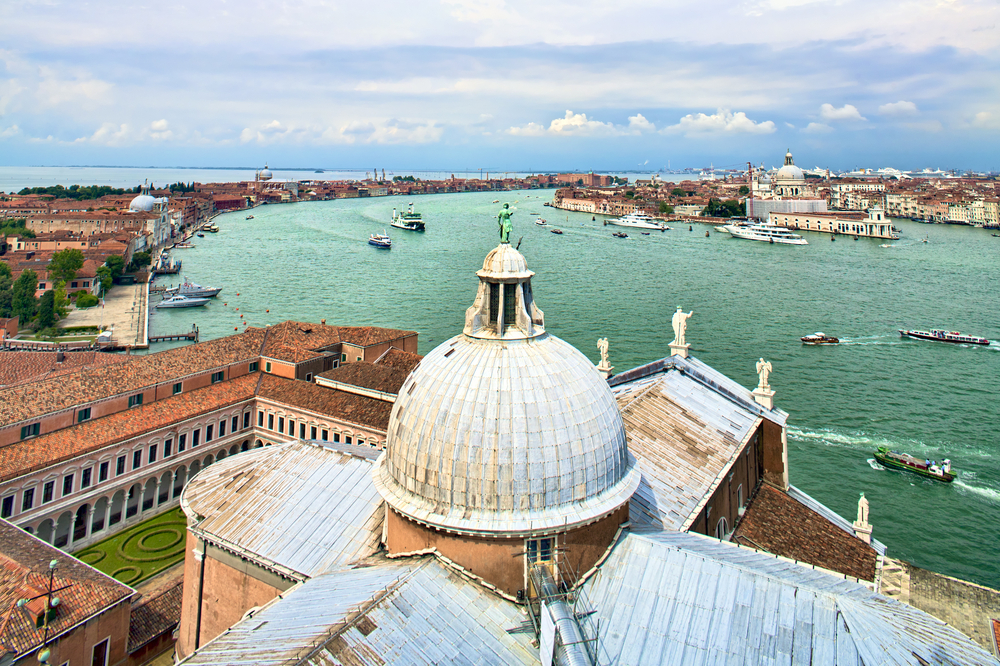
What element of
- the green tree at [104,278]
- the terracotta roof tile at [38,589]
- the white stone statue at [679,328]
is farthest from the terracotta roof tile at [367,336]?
the green tree at [104,278]

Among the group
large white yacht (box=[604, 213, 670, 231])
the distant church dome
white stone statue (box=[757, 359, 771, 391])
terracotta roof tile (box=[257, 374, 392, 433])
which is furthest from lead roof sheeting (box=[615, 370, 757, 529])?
large white yacht (box=[604, 213, 670, 231])

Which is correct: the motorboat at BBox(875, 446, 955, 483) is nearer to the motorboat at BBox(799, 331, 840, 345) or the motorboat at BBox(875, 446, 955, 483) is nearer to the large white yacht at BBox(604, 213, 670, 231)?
the motorboat at BBox(799, 331, 840, 345)

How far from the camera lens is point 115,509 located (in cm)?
2386

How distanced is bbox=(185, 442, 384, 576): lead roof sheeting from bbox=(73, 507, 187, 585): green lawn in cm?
793

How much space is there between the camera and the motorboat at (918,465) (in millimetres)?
27234

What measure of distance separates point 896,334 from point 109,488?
172 ft

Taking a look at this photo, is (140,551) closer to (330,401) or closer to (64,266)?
(330,401)

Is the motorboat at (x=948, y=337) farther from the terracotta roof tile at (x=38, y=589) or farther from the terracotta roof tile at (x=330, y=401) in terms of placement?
the terracotta roof tile at (x=38, y=589)

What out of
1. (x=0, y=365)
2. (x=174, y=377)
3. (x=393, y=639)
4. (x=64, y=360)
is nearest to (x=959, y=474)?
(x=393, y=639)

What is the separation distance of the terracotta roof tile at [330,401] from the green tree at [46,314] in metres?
31.1

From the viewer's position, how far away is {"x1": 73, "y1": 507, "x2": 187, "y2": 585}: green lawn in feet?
67.6

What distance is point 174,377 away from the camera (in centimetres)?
2706

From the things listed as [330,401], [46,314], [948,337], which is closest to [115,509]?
[330,401]

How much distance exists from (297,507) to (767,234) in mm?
113933
